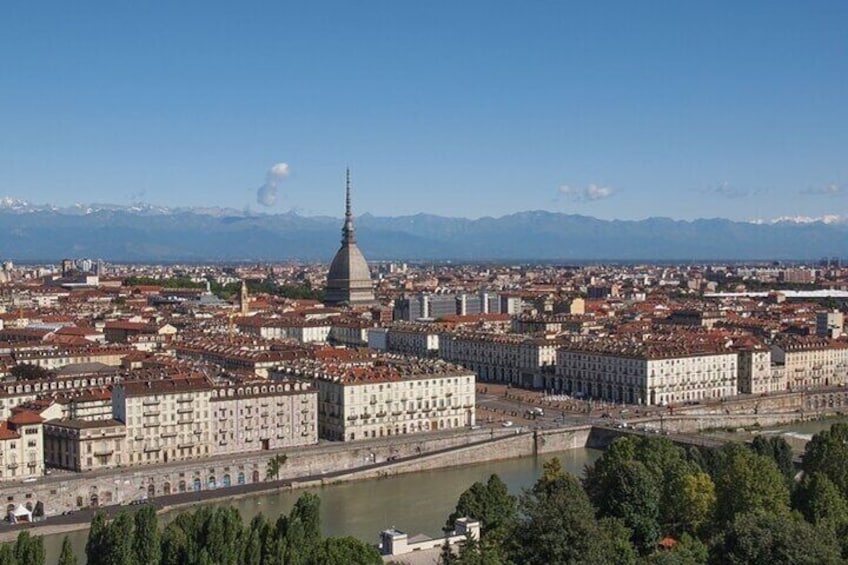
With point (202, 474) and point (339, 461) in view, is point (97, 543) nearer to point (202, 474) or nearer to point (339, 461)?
point (202, 474)

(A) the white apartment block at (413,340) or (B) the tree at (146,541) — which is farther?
(A) the white apartment block at (413,340)

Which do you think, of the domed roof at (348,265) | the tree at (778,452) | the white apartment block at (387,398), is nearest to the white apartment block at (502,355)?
the white apartment block at (387,398)

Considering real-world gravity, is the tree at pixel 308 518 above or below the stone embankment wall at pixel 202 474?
above

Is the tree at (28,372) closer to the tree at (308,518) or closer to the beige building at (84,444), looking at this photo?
the beige building at (84,444)

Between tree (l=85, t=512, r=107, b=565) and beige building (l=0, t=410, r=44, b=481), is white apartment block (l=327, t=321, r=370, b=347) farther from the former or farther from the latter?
tree (l=85, t=512, r=107, b=565)

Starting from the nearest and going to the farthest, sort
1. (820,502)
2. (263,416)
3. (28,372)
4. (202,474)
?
(820,502) < (202,474) < (263,416) < (28,372)

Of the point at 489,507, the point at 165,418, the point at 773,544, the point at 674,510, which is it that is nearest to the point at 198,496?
the point at 165,418

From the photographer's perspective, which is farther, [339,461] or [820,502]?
[339,461]

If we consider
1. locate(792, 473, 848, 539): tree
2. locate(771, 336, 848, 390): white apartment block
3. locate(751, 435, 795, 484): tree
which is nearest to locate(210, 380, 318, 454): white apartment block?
locate(751, 435, 795, 484): tree
